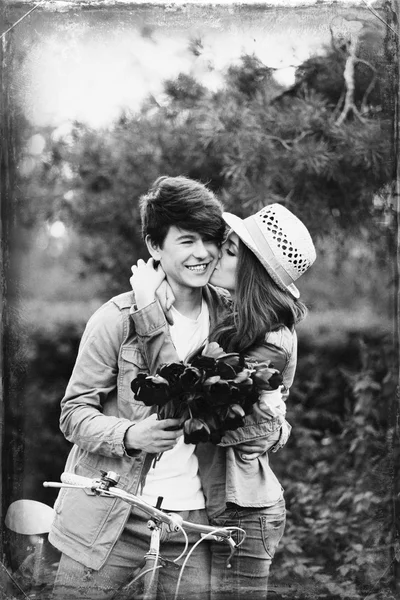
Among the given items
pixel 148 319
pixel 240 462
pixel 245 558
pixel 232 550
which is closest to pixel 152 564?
pixel 232 550

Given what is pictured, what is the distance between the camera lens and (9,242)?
3.76m

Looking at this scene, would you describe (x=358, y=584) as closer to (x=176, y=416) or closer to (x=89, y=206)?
(x=176, y=416)

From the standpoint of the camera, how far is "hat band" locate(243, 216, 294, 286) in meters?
3.20

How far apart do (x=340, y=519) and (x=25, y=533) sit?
8.64 ft

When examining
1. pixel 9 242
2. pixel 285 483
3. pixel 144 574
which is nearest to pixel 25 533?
pixel 144 574

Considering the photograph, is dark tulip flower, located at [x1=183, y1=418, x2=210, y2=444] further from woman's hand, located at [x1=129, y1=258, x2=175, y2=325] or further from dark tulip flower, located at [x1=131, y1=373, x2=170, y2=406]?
woman's hand, located at [x1=129, y1=258, x2=175, y2=325]

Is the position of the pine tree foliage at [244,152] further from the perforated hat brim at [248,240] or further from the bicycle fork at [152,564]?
the bicycle fork at [152,564]

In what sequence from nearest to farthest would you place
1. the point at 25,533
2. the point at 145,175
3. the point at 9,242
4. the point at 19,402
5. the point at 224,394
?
1. the point at 224,394
2. the point at 25,533
3. the point at 9,242
4. the point at 19,402
5. the point at 145,175

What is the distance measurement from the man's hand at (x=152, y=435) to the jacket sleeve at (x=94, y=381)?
0.23 ft

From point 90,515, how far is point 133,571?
0.92 ft

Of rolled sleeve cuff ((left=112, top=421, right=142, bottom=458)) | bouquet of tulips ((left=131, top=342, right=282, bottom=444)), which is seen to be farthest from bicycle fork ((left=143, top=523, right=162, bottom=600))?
bouquet of tulips ((left=131, top=342, right=282, bottom=444))

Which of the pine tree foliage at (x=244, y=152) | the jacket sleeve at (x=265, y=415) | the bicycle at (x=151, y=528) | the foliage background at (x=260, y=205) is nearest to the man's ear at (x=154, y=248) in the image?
the jacket sleeve at (x=265, y=415)

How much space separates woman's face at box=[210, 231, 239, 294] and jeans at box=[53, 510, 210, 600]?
2.96ft

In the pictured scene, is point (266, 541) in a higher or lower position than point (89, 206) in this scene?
lower
